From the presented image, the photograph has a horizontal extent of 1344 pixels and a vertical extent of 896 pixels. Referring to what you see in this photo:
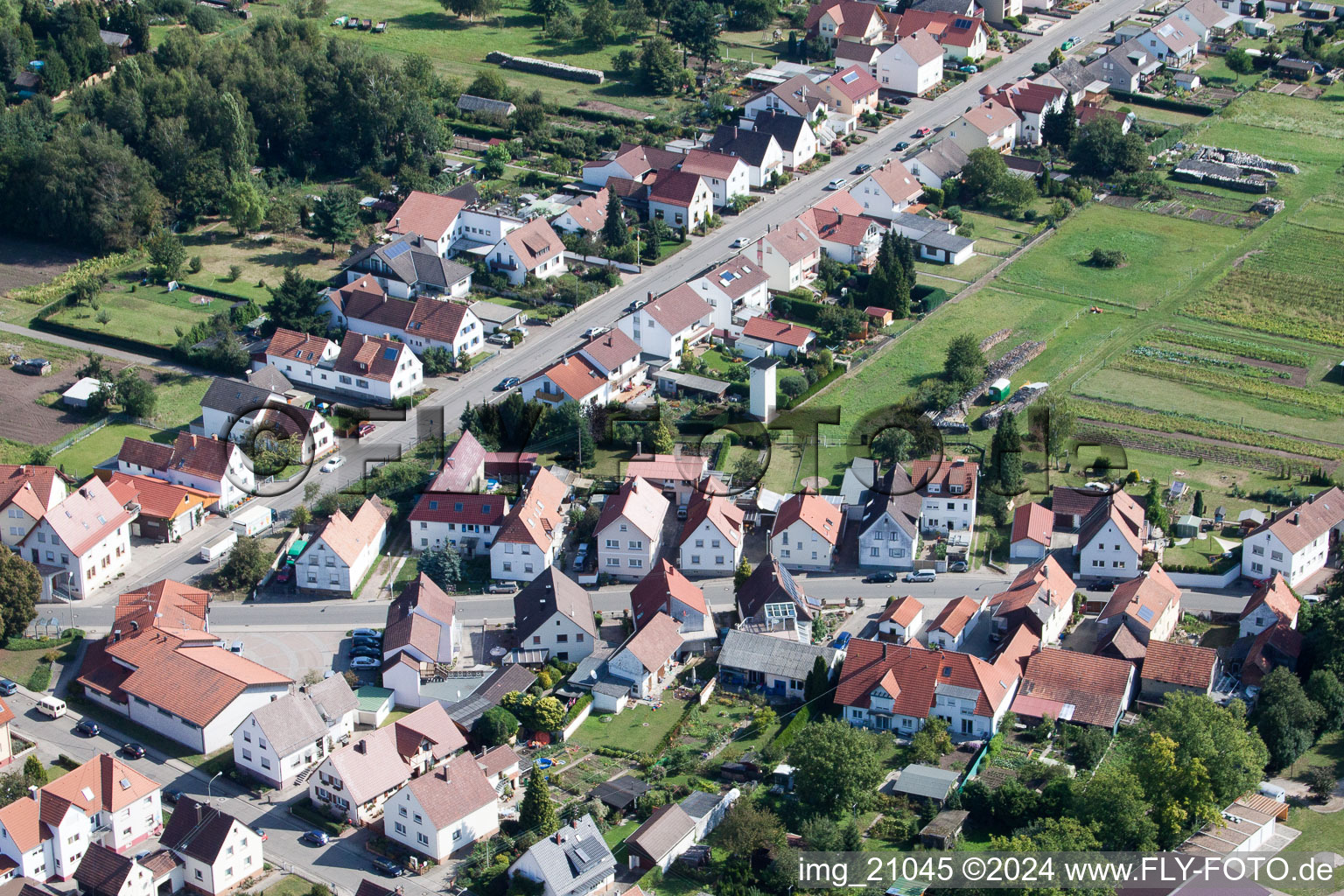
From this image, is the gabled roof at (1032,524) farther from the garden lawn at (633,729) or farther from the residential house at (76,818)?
the residential house at (76,818)

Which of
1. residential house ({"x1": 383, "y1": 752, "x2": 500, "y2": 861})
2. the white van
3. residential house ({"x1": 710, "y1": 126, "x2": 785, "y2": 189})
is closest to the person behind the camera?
residential house ({"x1": 383, "y1": 752, "x2": 500, "y2": 861})

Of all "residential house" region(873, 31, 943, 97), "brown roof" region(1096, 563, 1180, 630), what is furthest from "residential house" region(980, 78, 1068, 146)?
"brown roof" region(1096, 563, 1180, 630)

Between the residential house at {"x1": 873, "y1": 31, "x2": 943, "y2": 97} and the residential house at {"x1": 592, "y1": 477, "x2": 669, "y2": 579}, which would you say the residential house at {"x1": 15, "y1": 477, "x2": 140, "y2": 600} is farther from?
the residential house at {"x1": 873, "y1": 31, "x2": 943, "y2": 97}

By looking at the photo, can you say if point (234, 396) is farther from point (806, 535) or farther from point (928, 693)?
point (928, 693)

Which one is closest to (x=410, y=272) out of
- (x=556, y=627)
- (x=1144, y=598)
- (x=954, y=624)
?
(x=556, y=627)

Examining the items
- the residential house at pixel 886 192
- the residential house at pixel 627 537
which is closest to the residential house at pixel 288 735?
the residential house at pixel 627 537

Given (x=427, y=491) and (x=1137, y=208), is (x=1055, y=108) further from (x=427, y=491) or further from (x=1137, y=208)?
(x=427, y=491)
